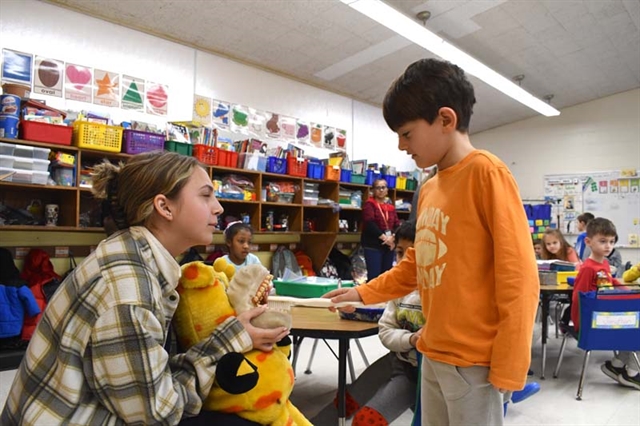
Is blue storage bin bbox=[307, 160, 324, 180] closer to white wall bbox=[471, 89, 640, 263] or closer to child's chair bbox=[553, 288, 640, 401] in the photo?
child's chair bbox=[553, 288, 640, 401]

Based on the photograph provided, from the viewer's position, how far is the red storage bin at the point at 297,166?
5.37 meters

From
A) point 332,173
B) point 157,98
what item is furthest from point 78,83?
point 332,173

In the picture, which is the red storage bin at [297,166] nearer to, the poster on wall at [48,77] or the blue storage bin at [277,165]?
the blue storage bin at [277,165]

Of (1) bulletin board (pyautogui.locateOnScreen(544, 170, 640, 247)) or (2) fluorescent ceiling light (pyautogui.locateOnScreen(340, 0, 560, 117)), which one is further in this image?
(1) bulletin board (pyautogui.locateOnScreen(544, 170, 640, 247))

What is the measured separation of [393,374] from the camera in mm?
2004

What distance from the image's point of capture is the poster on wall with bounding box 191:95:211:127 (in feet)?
16.6

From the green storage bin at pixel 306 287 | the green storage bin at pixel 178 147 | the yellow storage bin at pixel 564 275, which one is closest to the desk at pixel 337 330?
the green storage bin at pixel 306 287

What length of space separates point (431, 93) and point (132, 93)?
4073mm

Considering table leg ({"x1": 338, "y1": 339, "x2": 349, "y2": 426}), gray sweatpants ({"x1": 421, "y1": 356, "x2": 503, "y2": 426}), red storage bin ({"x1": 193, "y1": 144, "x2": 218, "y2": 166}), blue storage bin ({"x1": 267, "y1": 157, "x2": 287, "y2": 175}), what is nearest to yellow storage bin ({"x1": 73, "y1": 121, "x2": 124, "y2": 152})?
red storage bin ({"x1": 193, "y1": 144, "x2": 218, "y2": 166})

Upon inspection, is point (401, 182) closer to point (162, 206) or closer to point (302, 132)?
point (302, 132)

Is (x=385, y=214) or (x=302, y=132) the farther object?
(x=302, y=132)

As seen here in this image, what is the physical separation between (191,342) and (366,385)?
1.22 m

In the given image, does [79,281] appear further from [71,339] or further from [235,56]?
[235,56]

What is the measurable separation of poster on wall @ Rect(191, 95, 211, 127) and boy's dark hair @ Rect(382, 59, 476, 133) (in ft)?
13.5
